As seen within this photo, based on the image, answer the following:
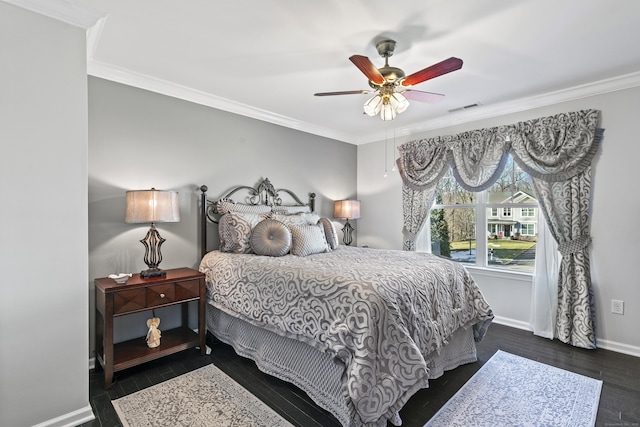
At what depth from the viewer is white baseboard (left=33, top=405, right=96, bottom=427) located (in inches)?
72.2

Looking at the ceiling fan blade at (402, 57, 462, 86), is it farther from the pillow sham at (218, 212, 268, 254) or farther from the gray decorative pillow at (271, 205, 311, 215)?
the gray decorative pillow at (271, 205, 311, 215)

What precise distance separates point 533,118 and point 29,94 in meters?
4.45

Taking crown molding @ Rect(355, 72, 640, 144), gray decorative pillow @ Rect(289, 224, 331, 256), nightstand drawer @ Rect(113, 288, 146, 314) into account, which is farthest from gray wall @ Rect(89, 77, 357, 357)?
crown molding @ Rect(355, 72, 640, 144)

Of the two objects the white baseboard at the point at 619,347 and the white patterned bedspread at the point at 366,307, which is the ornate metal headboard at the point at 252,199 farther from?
the white baseboard at the point at 619,347

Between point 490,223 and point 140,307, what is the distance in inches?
156

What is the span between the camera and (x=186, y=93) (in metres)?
3.19

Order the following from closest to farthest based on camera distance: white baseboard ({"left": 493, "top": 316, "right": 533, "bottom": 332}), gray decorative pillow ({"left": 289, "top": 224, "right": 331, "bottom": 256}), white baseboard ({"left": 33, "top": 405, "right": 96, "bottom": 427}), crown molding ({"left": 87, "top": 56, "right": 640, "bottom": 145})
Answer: white baseboard ({"left": 33, "top": 405, "right": 96, "bottom": 427})
crown molding ({"left": 87, "top": 56, "right": 640, "bottom": 145})
gray decorative pillow ({"left": 289, "top": 224, "right": 331, "bottom": 256})
white baseboard ({"left": 493, "top": 316, "right": 533, "bottom": 332})

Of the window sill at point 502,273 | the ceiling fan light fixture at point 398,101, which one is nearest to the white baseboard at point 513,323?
the window sill at point 502,273

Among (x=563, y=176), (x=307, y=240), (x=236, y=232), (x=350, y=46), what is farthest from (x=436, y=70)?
(x=236, y=232)

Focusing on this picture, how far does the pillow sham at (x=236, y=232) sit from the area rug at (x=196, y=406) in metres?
1.17

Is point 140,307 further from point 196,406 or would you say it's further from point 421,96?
point 421,96

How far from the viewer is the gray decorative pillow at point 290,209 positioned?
149 inches

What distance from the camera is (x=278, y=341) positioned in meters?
2.32

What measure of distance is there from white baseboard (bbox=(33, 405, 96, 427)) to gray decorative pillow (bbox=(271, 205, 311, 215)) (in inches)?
94.3
